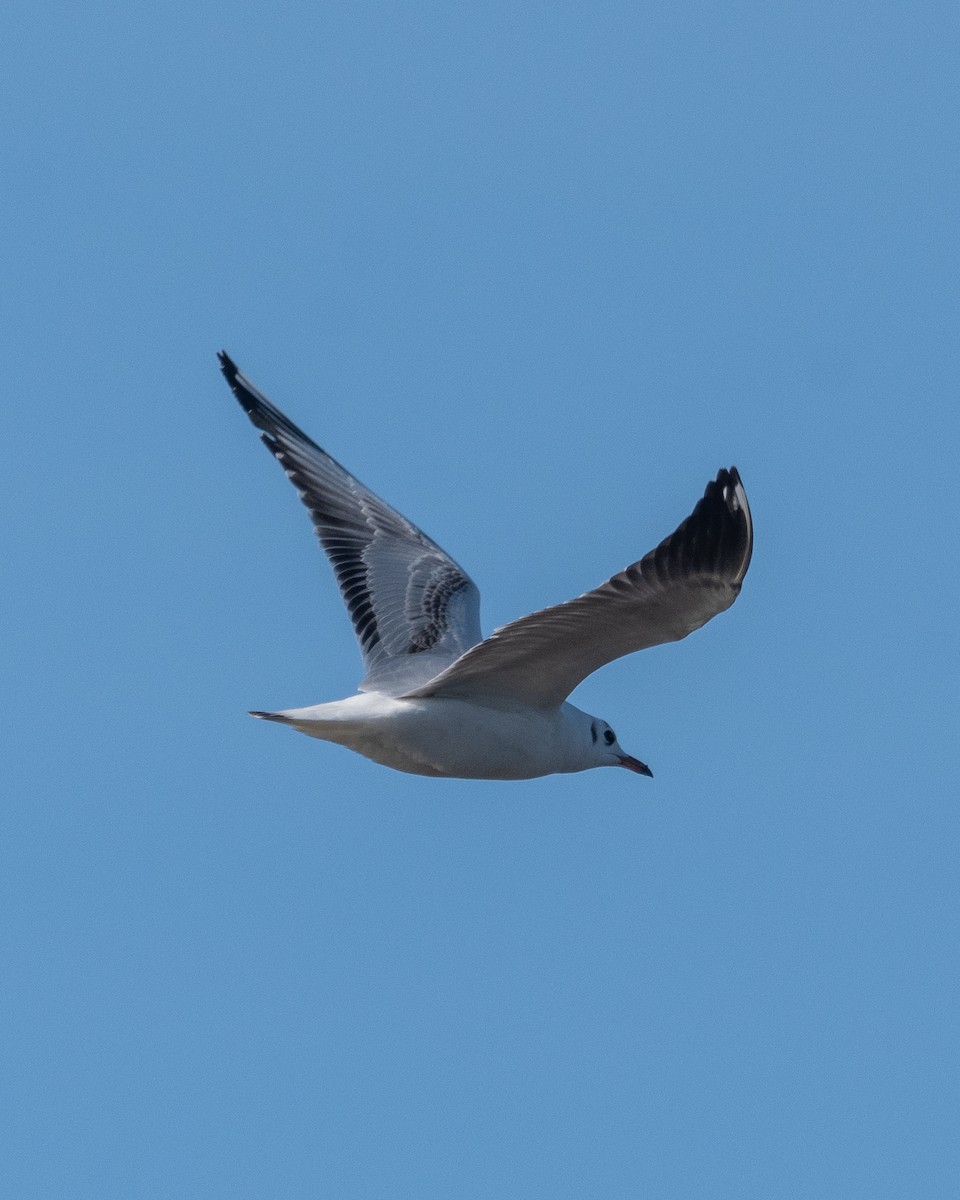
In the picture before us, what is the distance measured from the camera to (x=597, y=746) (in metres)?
13.5

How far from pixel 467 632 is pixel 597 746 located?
1455 millimetres

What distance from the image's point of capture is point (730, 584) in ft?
35.6

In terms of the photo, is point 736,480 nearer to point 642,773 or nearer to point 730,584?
point 730,584

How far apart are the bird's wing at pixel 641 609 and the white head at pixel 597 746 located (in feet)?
3.12

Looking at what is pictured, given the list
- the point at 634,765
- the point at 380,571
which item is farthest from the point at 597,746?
the point at 380,571

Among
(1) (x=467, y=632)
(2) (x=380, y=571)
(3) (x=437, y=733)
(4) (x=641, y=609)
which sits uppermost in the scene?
(2) (x=380, y=571)

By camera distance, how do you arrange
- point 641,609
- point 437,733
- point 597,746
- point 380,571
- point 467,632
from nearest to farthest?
point 641,609
point 437,733
point 597,746
point 467,632
point 380,571

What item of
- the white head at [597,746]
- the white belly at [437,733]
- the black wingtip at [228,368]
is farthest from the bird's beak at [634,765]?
the black wingtip at [228,368]

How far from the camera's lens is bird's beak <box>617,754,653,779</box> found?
→ 45.4ft

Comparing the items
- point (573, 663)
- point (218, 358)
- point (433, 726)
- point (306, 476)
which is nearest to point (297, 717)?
point (433, 726)

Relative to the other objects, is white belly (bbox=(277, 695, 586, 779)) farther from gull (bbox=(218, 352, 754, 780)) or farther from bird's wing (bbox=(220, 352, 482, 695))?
bird's wing (bbox=(220, 352, 482, 695))

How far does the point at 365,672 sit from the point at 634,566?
3612mm

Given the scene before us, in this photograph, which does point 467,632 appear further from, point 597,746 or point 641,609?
point 641,609

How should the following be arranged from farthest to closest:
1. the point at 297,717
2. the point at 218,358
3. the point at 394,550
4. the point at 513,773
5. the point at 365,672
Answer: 1. the point at 218,358
2. the point at 394,550
3. the point at 365,672
4. the point at 513,773
5. the point at 297,717
